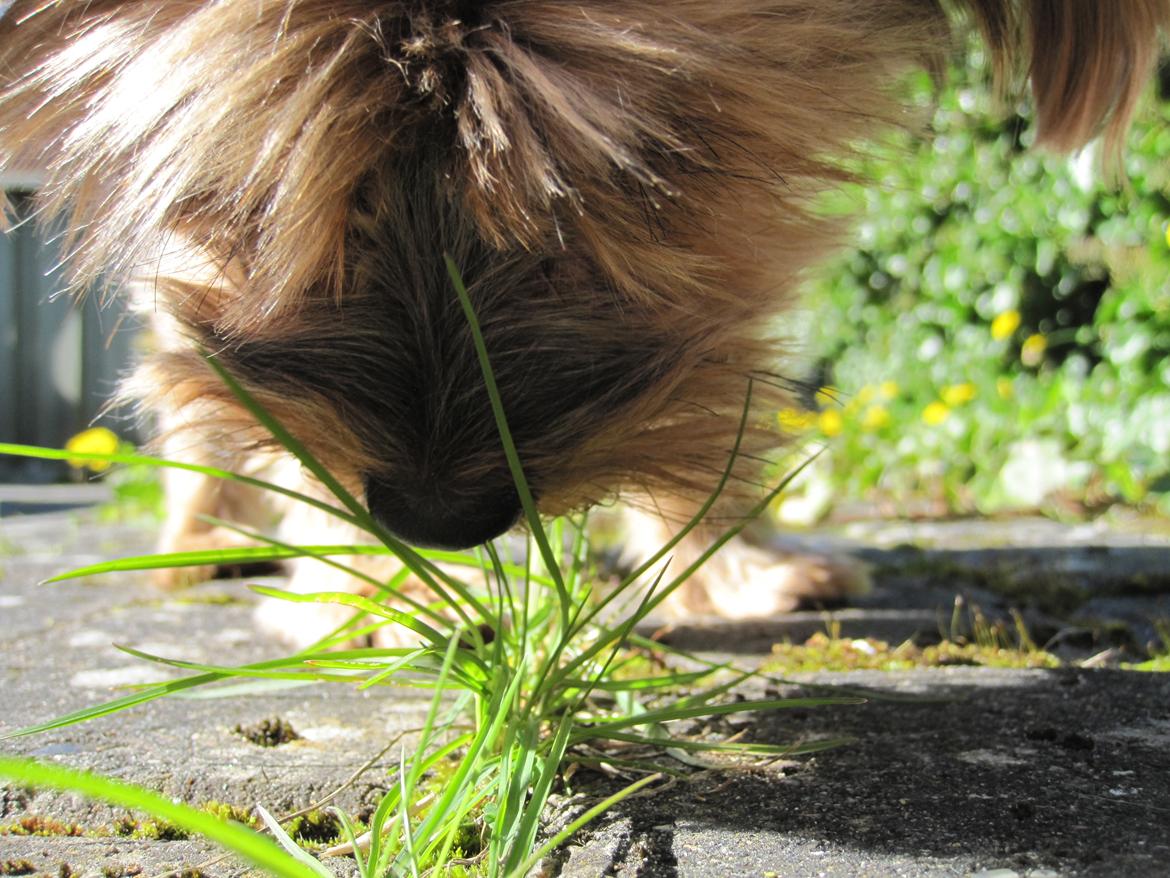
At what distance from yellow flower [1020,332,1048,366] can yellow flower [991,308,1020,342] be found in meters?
0.11

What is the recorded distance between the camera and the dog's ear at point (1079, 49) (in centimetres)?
195

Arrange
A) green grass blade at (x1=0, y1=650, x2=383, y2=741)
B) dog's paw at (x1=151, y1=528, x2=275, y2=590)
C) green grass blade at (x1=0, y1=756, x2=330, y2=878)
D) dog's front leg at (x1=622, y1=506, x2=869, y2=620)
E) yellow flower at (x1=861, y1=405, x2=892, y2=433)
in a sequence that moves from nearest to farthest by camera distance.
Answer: green grass blade at (x1=0, y1=756, x2=330, y2=878), green grass blade at (x1=0, y1=650, x2=383, y2=741), dog's front leg at (x1=622, y1=506, x2=869, y2=620), dog's paw at (x1=151, y1=528, x2=275, y2=590), yellow flower at (x1=861, y1=405, x2=892, y2=433)

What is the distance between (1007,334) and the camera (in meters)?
5.45

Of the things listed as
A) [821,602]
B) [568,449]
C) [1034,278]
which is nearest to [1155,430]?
[1034,278]

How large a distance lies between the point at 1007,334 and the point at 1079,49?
11.9ft

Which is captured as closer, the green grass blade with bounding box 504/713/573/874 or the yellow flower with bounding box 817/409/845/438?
the green grass blade with bounding box 504/713/573/874

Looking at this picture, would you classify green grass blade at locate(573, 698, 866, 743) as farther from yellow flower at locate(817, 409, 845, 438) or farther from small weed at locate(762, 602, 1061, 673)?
yellow flower at locate(817, 409, 845, 438)

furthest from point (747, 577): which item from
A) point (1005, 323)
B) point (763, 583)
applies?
point (1005, 323)

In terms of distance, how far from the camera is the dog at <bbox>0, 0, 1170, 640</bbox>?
1.41 m

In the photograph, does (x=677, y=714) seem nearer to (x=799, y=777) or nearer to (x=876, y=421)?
(x=799, y=777)

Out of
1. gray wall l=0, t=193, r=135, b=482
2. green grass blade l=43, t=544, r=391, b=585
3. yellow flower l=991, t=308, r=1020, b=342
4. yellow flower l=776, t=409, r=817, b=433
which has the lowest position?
green grass blade l=43, t=544, r=391, b=585

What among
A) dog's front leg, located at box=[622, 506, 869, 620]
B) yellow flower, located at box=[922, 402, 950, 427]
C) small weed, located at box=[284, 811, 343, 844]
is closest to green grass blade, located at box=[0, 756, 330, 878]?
small weed, located at box=[284, 811, 343, 844]

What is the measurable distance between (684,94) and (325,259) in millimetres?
560

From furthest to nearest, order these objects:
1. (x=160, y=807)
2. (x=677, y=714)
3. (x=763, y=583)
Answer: (x=763, y=583) < (x=677, y=714) < (x=160, y=807)
